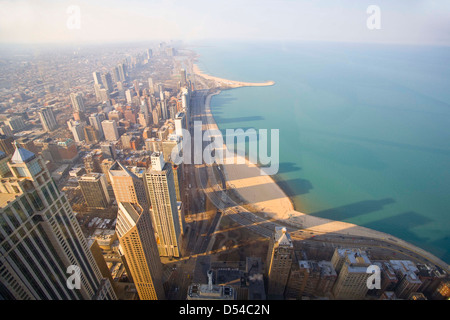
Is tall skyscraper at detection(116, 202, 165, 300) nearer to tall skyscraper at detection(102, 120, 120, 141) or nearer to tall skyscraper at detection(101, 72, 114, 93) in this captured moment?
tall skyscraper at detection(102, 120, 120, 141)

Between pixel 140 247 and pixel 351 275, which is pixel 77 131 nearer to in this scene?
pixel 140 247

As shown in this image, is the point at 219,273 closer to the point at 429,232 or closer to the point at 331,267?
the point at 331,267

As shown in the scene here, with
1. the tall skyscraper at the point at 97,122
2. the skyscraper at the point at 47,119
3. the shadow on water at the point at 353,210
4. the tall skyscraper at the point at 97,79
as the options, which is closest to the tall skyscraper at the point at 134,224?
the shadow on water at the point at 353,210

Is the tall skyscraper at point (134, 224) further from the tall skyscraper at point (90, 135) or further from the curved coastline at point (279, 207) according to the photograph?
the tall skyscraper at point (90, 135)

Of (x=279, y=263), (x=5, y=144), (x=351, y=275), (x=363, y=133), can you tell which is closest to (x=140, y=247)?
(x=279, y=263)

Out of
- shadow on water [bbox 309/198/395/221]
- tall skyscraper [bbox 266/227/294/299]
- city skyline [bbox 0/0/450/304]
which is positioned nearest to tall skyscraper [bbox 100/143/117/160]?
city skyline [bbox 0/0/450/304]
